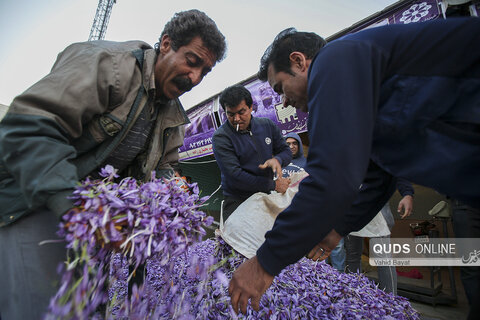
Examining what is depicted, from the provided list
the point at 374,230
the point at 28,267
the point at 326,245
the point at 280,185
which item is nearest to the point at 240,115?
the point at 280,185

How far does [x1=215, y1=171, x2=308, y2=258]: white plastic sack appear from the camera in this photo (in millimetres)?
1999

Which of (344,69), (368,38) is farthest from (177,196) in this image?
(368,38)

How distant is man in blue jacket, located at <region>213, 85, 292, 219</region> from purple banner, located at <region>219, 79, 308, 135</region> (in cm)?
145

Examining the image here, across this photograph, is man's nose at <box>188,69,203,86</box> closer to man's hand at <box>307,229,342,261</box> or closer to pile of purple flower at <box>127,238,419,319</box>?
pile of purple flower at <box>127,238,419,319</box>

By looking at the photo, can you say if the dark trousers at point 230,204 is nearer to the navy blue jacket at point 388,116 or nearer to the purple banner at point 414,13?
the navy blue jacket at point 388,116

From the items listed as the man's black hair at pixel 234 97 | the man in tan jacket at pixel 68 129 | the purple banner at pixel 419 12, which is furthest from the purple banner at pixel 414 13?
the man in tan jacket at pixel 68 129

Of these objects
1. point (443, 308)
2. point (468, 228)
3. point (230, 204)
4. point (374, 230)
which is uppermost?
point (230, 204)

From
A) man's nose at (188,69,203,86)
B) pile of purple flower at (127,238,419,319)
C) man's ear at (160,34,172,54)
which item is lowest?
pile of purple flower at (127,238,419,319)

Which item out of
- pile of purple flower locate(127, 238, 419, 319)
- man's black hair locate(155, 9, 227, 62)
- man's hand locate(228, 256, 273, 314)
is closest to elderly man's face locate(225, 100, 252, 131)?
man's black hair locate(155, 9, 227, 62)

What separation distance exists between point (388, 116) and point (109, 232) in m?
1.27

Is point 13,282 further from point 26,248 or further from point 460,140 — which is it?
point 460,140

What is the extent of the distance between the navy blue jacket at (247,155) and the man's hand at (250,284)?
157 cm

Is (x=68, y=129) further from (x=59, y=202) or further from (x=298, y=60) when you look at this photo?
(x=298, y=60)

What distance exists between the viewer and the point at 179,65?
1.65m
